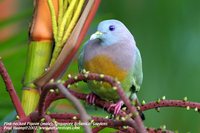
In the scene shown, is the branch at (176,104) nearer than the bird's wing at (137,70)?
Yes

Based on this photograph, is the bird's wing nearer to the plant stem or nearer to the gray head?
the gray head

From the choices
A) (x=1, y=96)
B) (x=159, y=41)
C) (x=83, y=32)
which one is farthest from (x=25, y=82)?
(x=159, y=41)

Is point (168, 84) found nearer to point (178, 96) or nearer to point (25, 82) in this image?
point (178, 96)

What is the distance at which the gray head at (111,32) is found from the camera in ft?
3.49

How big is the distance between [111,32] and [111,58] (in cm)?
5

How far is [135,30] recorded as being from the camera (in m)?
1.87

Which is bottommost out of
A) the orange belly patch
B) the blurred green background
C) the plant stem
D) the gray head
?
the plant stem

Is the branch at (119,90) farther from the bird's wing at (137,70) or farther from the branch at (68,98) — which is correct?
the bird's wing at (137,70)

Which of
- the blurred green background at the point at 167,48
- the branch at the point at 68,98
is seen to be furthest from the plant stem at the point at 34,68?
the blurred green background at the point at 167,48

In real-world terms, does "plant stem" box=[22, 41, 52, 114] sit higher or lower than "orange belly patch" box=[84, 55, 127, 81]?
lower

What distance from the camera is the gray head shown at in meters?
1.06

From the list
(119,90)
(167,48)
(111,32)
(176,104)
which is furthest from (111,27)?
(167,48)

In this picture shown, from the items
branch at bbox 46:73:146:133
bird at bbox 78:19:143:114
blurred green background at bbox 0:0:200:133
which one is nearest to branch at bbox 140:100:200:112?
branch at bbox 46:73:146:133

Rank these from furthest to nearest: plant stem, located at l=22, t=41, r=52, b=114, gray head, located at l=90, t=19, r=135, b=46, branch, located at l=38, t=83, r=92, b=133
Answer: gray head, located at l=90, t=19, r=135, b=46
plant stem, located at l=22, t=41, r=52, b=114
branch, located at l=38, t=83, r=92, b=133
